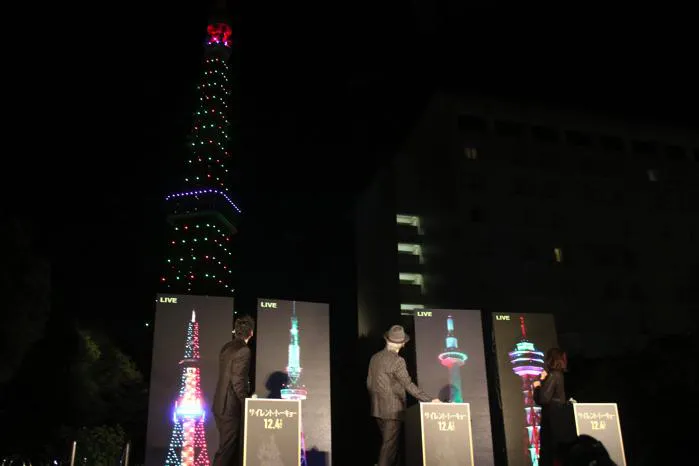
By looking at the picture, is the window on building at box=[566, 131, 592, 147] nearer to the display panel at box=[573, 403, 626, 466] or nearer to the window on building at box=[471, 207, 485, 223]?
the window on building at box=[471, 207, 485, 223]

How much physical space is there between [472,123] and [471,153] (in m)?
1.92

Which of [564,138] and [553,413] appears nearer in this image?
[553,413]

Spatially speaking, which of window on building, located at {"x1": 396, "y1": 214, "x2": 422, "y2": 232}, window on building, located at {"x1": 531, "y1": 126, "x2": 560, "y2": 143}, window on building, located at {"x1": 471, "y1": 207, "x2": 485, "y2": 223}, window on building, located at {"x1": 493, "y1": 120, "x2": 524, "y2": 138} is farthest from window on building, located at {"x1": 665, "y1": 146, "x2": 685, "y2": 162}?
window on building, located at {"x1": 396, "y1": 214, "x2": 422, "y2": 232}

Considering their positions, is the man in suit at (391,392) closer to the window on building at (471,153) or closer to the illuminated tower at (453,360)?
the illuminated tower at (453,360)

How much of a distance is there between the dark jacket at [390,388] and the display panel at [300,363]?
224 centimetres

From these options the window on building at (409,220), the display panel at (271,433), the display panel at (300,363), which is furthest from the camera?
the window on building at (409,220)

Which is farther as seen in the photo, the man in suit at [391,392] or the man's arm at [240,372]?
the man in suit at [391,392]

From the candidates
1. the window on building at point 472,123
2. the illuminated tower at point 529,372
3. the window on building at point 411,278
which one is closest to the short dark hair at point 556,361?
the illuminated tower at point 529,372

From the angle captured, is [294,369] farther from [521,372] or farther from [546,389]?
[546,389]

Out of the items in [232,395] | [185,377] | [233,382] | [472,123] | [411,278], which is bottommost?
[232,395]

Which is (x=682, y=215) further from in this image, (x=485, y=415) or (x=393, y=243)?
(x=485, y=415)

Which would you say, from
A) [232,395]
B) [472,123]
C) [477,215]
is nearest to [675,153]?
[472,123]

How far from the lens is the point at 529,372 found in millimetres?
10109

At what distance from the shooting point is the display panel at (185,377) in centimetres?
844
